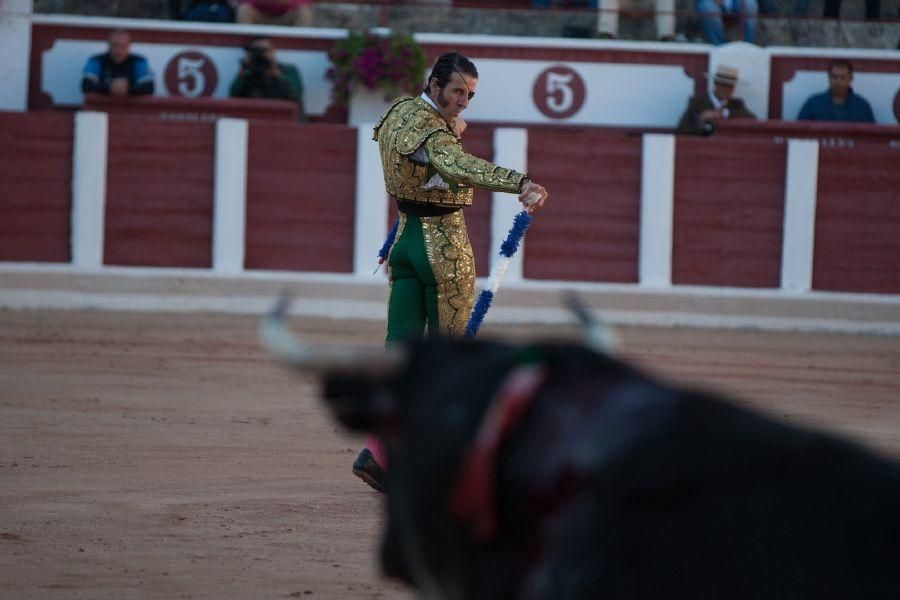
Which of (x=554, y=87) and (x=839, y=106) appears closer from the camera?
(x=839, y=106)

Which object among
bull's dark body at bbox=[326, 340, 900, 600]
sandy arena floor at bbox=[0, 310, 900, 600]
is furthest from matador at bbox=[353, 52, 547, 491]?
bull's dark body at bbox=[326, 340, 900, 600]

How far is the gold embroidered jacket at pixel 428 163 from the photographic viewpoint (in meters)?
4.28

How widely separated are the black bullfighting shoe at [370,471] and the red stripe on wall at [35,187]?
6708 mm

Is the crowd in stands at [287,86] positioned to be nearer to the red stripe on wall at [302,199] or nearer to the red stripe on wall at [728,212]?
the red stripe on wall at [728,212]

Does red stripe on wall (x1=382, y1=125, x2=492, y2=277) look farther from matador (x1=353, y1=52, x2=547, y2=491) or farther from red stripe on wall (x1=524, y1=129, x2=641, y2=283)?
matador (x1=353, y1=52, x2=547, y2=491)

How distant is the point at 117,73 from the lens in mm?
10977

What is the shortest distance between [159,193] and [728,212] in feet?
13.8

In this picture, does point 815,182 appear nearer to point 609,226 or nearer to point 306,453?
point 609,226

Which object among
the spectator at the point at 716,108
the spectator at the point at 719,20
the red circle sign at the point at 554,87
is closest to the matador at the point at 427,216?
the spectator at the point at 716,108

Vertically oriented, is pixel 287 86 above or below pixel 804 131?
above

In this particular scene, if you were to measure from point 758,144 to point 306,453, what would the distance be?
6.20 meters

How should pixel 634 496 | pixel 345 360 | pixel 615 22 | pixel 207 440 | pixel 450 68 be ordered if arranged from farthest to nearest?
pixel 615 22 < pixel 207 440 < pixel 450 68 < pixel 345 360 < pixel 634 496

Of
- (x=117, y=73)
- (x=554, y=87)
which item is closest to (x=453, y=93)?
(x=117, y=73)

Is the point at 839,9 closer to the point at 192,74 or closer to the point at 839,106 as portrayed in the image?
the point at 839,106
